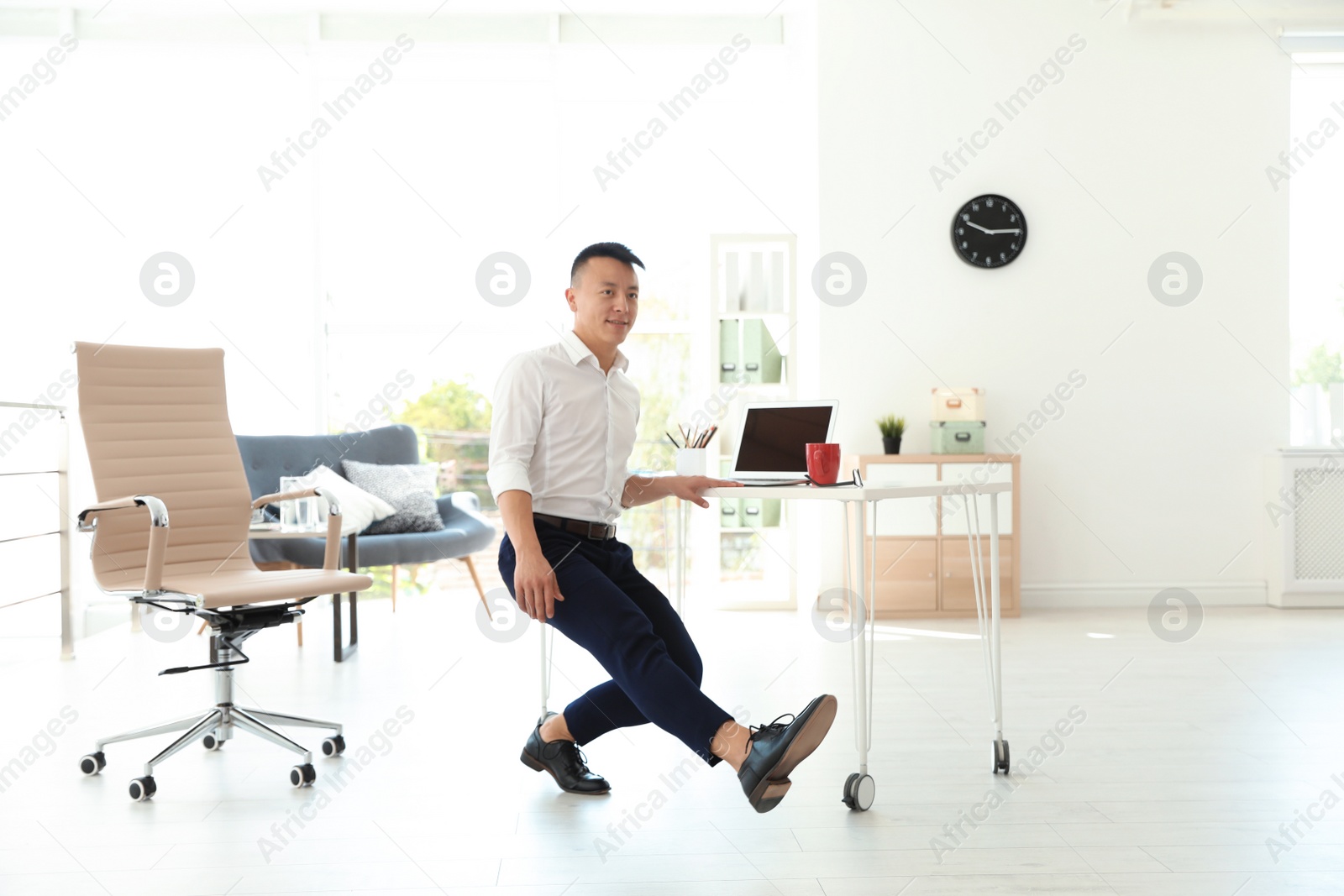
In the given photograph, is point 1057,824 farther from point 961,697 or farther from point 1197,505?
point 1197,505

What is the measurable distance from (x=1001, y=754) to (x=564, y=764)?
105 cm

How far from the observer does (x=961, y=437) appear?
15.0ft

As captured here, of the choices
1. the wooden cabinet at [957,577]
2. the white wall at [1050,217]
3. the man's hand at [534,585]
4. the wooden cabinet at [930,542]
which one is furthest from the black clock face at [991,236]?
the man's hand at [534,585]

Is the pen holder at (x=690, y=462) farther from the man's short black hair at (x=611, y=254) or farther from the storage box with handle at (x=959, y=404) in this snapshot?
the storage box with handle at (x=959, y=404)

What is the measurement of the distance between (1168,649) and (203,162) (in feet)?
16.7

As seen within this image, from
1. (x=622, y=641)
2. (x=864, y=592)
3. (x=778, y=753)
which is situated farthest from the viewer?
Result: (x=864, y=592)

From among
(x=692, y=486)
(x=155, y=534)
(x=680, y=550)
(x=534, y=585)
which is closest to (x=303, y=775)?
(x=155, y=534)

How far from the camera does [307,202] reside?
518 cm

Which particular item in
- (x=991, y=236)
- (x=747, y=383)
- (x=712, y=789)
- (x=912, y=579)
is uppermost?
(x=991, y=236)

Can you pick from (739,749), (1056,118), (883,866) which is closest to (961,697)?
(883,866)

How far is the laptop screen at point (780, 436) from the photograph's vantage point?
275cm

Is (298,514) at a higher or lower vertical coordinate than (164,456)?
lower

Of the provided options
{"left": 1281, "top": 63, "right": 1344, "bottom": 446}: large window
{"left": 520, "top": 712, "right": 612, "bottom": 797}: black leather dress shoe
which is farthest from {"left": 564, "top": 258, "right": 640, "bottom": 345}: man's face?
{"left": 1281, "top": 63, "right": 1344, "bottom": 446}: large window

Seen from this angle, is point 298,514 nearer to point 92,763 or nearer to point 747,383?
point 92,763
